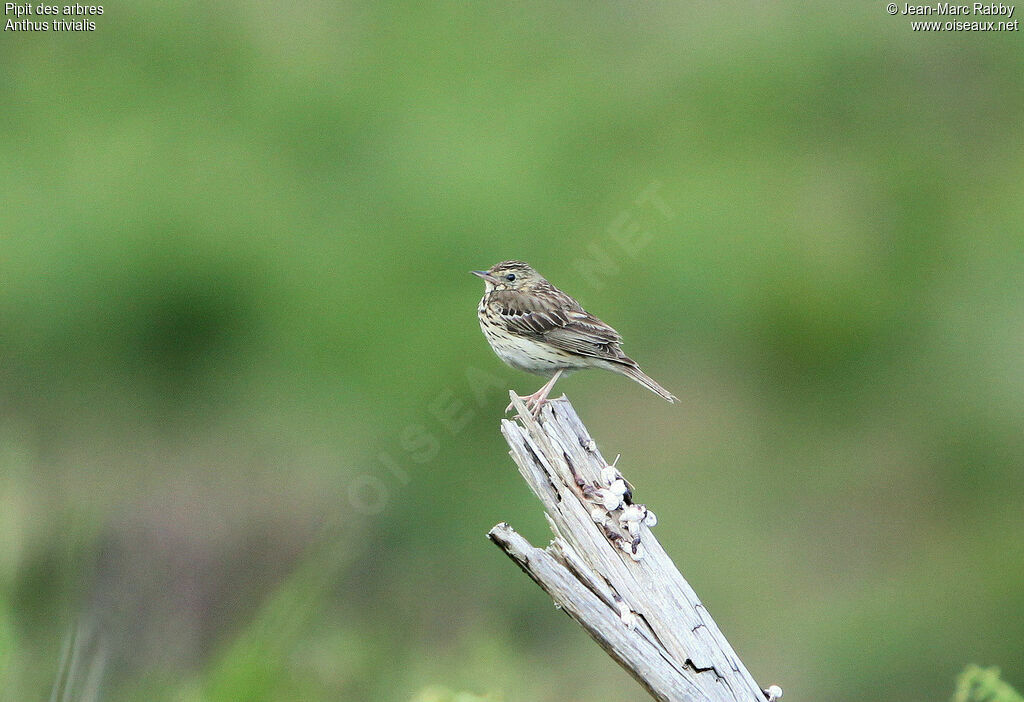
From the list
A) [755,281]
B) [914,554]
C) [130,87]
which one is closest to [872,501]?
[914,554]

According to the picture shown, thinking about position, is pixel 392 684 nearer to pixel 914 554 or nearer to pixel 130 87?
pixel 914 554

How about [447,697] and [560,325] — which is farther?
[560,325]

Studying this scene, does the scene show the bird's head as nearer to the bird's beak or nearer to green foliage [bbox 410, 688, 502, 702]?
the bird's beak

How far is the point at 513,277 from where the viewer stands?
18.6 feet

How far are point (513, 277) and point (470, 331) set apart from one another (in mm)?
3031

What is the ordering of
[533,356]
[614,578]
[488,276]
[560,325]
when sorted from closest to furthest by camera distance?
[614,578]
[533,356]
[560,325]
[488,276]

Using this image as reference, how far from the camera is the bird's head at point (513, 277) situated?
561 cm

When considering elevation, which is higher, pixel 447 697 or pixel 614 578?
pixel 614 578
